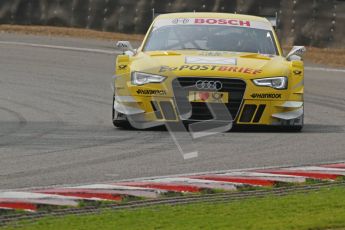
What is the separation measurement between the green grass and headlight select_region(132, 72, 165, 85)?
509cm

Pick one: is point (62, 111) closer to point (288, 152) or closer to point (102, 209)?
point (288, 152)

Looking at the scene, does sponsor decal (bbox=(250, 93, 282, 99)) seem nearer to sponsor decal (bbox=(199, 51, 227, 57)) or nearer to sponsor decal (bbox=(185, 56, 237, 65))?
sponsor decal (bbox=(185, 56, 237, 65))

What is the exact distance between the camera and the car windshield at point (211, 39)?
610 inches

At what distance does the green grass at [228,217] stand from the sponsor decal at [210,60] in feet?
17.5

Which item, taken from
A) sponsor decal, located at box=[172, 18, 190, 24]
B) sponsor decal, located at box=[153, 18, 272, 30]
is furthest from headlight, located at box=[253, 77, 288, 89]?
sponsor decal, located at box=[172, 18, 190, 24]

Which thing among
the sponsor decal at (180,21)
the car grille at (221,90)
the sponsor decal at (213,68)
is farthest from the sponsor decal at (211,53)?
the sponsor decal at (180,21)

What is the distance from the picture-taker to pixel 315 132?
1476 centimetres

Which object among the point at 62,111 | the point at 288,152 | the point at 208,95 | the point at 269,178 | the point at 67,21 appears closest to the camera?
the point at 269,178

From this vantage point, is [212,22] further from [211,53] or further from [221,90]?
[221,90]

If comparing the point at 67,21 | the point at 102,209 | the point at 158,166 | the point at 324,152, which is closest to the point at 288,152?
the point at 324,152

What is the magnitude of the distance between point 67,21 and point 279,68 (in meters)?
19.1

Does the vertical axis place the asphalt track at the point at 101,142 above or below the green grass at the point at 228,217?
below

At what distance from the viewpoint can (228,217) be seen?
8477mm

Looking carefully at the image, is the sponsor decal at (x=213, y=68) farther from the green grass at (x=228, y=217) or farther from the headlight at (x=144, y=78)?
the green grass at (x=228, y=217)
